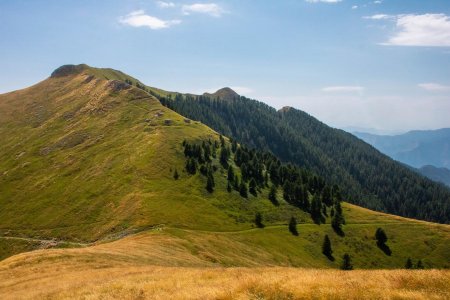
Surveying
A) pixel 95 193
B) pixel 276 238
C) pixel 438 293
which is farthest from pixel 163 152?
pixel 438 293

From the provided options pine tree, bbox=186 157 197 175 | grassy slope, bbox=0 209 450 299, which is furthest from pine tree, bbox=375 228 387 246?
pine tree, bbox=186 157 197 175

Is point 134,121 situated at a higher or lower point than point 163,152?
higher

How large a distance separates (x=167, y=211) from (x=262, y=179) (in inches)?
2231

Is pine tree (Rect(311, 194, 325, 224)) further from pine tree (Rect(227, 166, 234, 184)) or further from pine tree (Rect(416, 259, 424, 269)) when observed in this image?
pine tree (Rect(416, 259, 424, 269))

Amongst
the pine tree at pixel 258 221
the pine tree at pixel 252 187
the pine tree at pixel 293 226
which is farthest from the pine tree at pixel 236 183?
the pine tree at pixel 293 226

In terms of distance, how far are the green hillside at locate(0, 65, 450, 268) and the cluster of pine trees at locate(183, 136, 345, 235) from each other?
1377 mm

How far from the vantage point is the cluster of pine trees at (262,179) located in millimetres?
140750

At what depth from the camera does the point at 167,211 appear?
109625 millimetres

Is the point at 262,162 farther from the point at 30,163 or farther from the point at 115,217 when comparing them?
the point at 30,163

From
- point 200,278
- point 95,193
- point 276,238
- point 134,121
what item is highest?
point 134,121

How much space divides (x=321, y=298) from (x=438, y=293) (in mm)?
5574

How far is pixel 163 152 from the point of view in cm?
15188

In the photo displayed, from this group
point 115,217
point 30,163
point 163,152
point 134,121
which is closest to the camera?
point 115,217

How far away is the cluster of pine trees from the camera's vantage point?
141m
